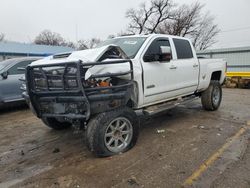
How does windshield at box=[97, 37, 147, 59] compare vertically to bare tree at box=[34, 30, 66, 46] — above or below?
below

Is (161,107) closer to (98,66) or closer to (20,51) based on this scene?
(98,66)

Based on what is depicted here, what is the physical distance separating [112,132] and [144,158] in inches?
26.3

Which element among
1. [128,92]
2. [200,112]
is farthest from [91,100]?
[200,112]

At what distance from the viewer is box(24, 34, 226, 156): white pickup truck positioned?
12.0ft

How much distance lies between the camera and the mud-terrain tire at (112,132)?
368 centimetres

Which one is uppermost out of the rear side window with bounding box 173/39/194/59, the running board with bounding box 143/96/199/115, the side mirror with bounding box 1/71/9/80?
the rear side window with bounding box 173/39/194/59

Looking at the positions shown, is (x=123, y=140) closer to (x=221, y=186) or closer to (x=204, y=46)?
(x=221, y=186)

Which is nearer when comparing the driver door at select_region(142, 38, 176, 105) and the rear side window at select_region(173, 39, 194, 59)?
the driver door at select_region(142, 38, 176, 105)

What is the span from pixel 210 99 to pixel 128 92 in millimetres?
3819

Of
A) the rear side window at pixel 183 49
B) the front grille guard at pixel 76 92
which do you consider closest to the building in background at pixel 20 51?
the rear side window at pixel 183 49

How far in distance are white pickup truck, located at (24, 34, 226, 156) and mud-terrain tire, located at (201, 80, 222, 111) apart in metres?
2.12

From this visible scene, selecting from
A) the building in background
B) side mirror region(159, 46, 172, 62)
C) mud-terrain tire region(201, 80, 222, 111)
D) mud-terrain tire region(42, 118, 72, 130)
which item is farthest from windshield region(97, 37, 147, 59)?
the building in background

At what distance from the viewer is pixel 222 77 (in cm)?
763

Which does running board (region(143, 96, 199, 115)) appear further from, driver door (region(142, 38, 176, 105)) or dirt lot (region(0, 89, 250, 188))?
dirt lot (region(0, 89, 250, 188))
